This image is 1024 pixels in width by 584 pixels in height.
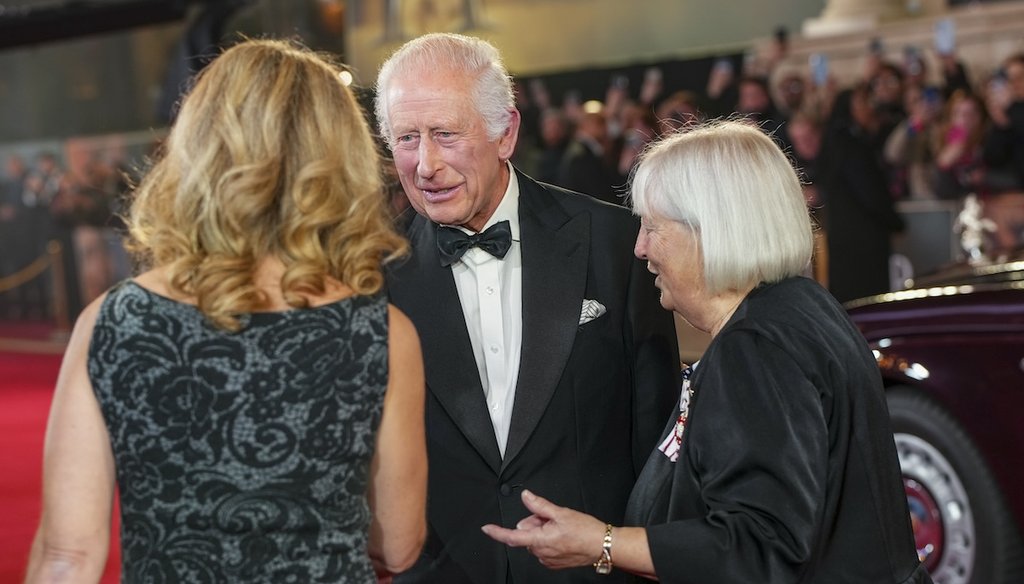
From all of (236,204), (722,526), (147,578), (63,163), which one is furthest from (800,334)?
(63,163)

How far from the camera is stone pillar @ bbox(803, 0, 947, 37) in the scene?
15.5m

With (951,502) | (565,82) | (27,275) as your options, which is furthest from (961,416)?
(27,275)

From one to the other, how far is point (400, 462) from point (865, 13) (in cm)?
1465

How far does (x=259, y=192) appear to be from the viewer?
1.99 m

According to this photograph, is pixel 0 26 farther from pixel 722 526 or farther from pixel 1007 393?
pixel 722 526

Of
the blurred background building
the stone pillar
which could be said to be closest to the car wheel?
the blurred background building

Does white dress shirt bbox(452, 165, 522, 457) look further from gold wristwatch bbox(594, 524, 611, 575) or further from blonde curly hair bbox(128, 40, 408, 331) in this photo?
blonde curly hair bbox(128, 40, 408, 331)

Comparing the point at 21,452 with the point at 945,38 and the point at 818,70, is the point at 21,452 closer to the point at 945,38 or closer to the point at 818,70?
the point at 818,70

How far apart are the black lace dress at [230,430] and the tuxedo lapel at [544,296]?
0.84 meters

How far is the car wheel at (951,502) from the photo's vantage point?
4523 mm

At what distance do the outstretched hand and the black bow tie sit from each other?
77cm

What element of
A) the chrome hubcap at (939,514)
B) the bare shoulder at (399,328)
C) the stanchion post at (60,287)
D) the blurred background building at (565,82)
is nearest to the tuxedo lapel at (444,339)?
the bare shoulder at (399,328)

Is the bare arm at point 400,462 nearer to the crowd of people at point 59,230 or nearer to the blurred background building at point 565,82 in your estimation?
the blurred background building at point 565,82

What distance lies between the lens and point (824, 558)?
2.39 metres
